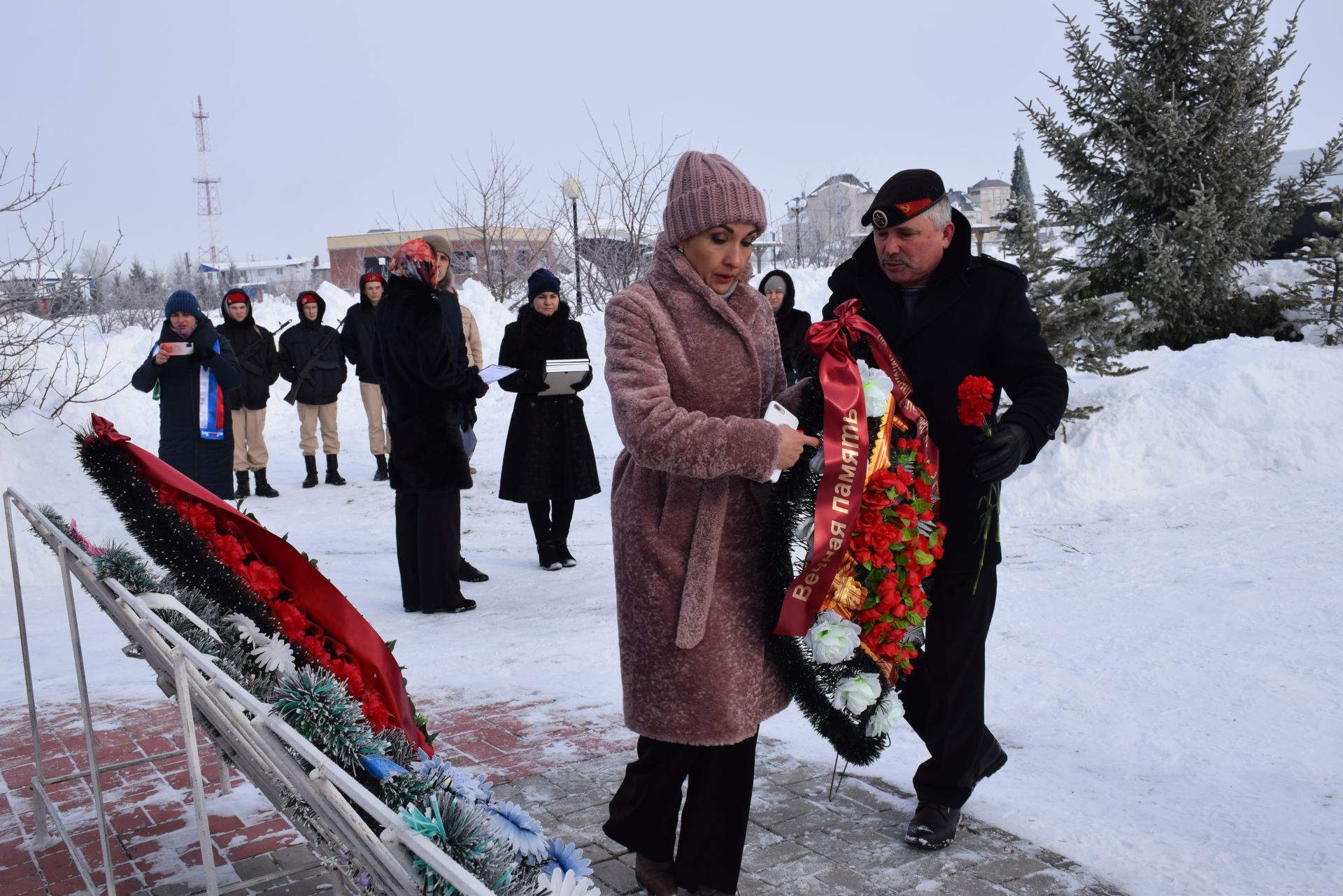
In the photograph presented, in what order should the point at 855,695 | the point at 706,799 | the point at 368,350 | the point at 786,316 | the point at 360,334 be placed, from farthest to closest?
the point at 360,334 → the point at 368,350 → the point at 786,316 → the point at 706,799 → the point at 855,695

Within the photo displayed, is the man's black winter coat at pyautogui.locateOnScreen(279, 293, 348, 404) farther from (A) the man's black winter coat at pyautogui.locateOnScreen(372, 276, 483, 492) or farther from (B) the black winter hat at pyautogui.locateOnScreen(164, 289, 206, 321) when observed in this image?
(A) the man's black winter coat at pyautogui.locateOnScreen(372, 276, 483, 492)

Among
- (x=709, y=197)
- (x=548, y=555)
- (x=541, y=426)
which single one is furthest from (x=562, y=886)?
(x=548, y=555)

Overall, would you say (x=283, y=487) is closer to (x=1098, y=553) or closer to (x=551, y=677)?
(x=551, y=677)

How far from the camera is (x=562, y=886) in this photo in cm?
136

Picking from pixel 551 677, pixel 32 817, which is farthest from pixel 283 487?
pixel 32 817

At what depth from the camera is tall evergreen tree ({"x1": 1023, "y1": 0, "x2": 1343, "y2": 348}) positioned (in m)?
11.5

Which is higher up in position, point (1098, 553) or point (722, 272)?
point (722, 272)

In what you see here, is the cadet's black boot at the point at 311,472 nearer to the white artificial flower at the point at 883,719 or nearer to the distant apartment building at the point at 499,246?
the white artificial flower at the point at 883,719

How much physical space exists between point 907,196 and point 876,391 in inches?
27.1

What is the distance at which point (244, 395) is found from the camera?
10.9 meters

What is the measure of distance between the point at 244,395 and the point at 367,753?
32.7ft

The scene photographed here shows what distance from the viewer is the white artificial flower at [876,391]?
2902 millimetres

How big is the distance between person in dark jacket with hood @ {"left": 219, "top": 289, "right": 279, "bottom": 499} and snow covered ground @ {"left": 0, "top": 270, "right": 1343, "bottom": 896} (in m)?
0.57

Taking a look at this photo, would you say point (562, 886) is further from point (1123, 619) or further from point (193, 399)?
point (193, 399)
